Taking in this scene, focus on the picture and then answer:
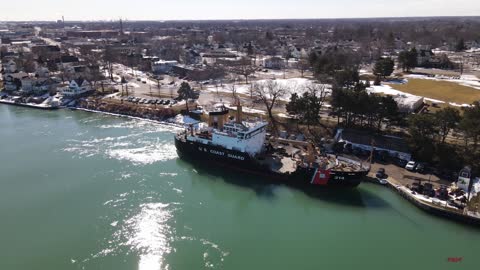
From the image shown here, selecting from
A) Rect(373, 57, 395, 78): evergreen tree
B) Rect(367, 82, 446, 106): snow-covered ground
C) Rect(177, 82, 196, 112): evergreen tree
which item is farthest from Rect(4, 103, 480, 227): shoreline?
Rect(373, 57, 395, 78): evergreen tree

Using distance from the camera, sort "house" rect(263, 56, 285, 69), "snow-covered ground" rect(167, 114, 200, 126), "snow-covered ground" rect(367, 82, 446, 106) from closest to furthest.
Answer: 1. "snow-covered ground" rect(167, 114, 200, 126)
2. "snow-covered ground" rect(367, 82, 446, 106)
3. "house" rect(263, 56, 285, 69)

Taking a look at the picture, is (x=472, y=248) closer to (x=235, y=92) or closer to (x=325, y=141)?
(x=325, y=141)

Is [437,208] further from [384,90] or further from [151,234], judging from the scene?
[384,90]

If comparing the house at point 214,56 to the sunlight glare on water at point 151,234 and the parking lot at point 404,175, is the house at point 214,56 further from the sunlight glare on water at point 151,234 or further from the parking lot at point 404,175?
the sunlight glare on water at point 151,234

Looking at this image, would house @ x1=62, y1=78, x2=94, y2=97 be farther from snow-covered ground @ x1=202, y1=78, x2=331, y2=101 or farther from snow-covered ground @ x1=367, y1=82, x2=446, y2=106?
snow-covered ground @ x1=367, y1=82, x2=446, y2=106

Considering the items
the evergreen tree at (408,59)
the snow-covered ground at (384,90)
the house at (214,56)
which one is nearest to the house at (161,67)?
the house at (214,56)

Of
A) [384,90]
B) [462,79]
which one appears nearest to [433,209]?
[384,90]
